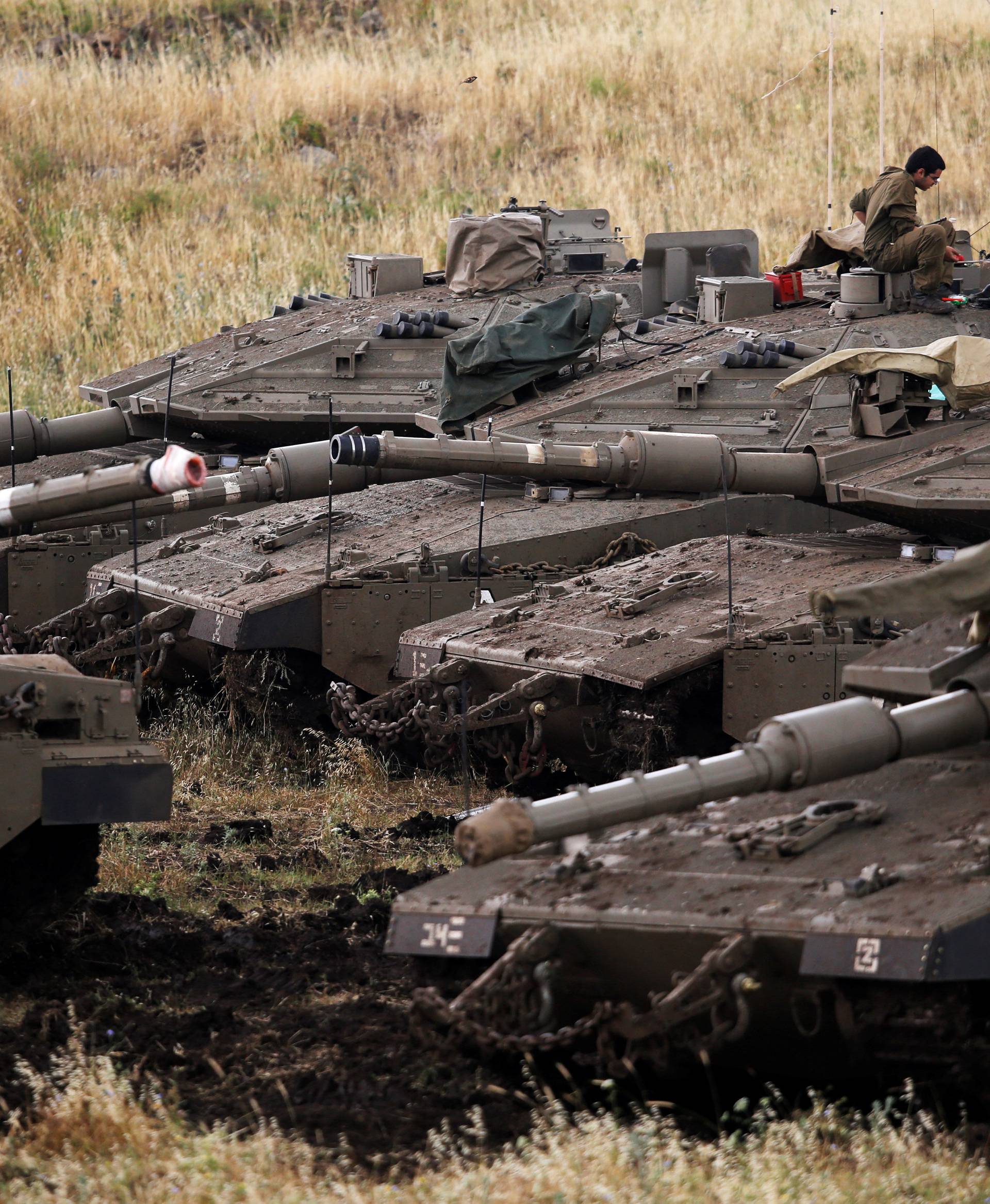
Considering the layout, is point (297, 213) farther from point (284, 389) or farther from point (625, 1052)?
point (625, 1052)

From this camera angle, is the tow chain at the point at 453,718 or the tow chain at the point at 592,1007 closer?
the tow chain at the point at 592,1007

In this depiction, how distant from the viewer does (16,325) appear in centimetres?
2439

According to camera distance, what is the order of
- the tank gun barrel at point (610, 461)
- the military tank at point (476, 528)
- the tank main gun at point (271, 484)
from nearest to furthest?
1. the tank main gun at point (271, 484)
2. the tank gun barrel at point (610, 461)
3. the military tank at point (476, 528)

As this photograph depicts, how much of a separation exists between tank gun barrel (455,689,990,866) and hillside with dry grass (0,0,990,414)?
17.7 metres

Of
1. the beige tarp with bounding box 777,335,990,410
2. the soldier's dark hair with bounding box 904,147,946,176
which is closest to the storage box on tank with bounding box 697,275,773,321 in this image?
the soldier's dark hair with bounding box 904,147,946,176

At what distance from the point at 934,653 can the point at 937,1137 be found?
2.04 metres

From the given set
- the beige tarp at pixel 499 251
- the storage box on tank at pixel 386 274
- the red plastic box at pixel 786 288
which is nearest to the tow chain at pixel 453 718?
the red plastic box at pixel 786 288

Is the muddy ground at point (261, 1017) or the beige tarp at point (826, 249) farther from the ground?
A: the beige tarp at point (826, 249)

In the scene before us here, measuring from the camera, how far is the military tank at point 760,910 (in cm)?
565

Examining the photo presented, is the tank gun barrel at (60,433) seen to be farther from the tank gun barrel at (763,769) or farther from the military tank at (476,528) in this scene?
the tank gun barrel at (763,769)

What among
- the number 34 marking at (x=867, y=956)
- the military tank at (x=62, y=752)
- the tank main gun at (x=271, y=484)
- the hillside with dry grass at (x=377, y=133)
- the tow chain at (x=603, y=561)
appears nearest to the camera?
the number 34 marking at (x=867, y=956)

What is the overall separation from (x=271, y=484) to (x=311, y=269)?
14485mm

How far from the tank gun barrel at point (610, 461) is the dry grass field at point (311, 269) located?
1844 millimetres

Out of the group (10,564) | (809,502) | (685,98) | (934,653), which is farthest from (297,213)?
(934,653)
